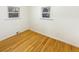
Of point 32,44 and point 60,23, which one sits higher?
point 60,23

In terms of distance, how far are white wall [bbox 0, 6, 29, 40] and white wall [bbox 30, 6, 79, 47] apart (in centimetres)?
7

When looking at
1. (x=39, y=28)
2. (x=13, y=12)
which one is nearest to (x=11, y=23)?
(x=13, y=12)

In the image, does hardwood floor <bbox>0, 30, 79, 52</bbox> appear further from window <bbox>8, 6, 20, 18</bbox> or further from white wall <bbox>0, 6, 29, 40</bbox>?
window <bbox>8, 6, 20, 18</bbox>

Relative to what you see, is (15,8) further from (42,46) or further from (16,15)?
(42,46)

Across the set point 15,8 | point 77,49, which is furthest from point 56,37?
point 15,8

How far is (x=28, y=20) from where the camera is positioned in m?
0.91

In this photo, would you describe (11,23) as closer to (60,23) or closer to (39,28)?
(39,28)

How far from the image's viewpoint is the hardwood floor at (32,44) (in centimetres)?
92

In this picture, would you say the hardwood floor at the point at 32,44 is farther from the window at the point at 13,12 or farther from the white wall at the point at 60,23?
the window at the point at 13,12

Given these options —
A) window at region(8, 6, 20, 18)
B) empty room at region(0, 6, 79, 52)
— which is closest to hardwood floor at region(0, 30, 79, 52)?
empty room at region(0, 6, 79, 52)

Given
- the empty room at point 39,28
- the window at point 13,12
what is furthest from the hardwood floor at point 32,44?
the window at point 13,12

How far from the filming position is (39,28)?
0.93 meters

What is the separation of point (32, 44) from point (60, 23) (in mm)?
359
